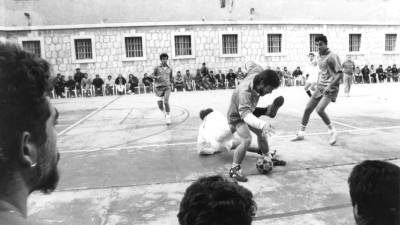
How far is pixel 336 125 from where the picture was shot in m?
9.48

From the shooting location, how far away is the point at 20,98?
1.08 m

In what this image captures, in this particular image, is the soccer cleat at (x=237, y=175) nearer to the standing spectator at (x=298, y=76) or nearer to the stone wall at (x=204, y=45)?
the stone wall at (x=204, y=45)

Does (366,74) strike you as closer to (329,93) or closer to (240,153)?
(329,93)

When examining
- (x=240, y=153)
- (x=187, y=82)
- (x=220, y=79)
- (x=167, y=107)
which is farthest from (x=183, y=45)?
(x=240, y=153)

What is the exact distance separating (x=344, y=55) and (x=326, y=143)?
2637 centimetres

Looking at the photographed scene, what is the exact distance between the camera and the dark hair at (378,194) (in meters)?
1.84

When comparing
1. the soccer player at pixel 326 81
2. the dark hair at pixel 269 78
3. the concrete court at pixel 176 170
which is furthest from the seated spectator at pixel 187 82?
the dark hair at pixel 269 78

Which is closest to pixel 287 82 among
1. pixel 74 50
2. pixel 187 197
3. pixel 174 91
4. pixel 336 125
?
pixel 174 91

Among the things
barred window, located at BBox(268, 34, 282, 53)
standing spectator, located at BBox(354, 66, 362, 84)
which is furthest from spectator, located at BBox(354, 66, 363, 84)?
barred window, located at BBox(268, 34, 282, 53)

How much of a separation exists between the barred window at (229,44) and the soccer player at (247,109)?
2430cm

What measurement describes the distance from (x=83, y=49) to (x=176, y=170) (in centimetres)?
2418

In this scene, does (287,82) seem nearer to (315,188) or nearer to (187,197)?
A: (315,188)

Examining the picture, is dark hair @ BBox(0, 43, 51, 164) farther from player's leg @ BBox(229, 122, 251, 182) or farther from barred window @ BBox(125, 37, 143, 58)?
barred window @ BBox(125, 37, 143, 58)

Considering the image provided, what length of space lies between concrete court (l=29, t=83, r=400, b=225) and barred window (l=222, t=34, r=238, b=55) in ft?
64.6
